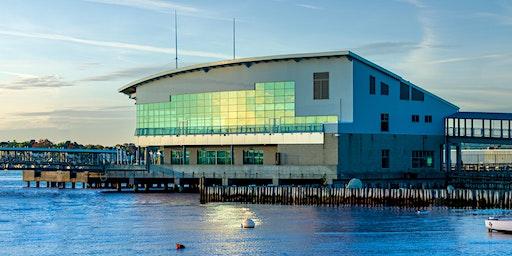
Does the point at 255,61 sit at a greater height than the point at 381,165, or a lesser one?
greater

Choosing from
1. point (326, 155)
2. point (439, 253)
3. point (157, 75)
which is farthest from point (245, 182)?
point (439, 253)

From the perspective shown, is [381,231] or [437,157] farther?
[437,157]

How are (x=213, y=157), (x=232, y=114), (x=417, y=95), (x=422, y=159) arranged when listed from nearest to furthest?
1. (x=417, y=95)
2. (x=422, y=159)
3. (x=232, y=114)
4. (x=213, y=157)

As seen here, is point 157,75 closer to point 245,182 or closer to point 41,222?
point 245,182

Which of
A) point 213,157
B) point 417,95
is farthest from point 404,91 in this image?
point 213,157

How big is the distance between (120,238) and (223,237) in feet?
26.5

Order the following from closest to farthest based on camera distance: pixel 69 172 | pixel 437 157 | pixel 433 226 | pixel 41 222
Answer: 1. pixel 433 226
2. pixel 41 222
3. pixel 437 157
4. pixel 69 172

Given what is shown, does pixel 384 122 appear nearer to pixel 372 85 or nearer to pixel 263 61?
pixel 372 85

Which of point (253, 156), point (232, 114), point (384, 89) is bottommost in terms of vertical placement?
point (253, 156)

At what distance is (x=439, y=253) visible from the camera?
61.7m

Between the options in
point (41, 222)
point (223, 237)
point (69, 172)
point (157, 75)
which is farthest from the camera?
point (69, 172)

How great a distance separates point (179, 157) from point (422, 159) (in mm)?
35943

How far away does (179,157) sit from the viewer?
456 feet

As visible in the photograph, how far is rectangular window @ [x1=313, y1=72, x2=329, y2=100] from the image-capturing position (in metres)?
122
